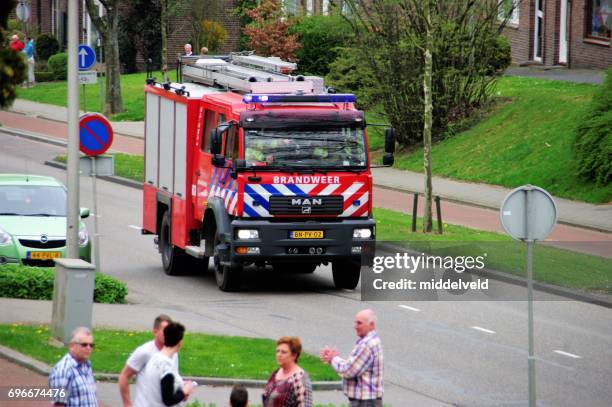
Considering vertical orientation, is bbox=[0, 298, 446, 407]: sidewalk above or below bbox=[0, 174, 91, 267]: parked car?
below

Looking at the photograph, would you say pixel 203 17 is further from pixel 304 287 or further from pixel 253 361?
pixel 253 361

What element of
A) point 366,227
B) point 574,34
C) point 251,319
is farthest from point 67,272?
point 574,34

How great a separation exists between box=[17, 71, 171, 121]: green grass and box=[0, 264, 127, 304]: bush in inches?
1148

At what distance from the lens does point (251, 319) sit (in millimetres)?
18484

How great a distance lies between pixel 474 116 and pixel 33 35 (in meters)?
34.8

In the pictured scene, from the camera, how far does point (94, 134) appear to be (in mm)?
21078

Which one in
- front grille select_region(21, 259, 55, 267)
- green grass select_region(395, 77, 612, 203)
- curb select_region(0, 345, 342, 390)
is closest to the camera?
curb select_region(0, 345, 342, 390)

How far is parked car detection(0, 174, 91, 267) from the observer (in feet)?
68.7

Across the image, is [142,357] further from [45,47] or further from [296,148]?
[45,47]

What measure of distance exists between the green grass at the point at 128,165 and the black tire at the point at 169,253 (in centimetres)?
1135

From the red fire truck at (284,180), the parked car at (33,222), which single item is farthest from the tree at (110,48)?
the red fire truck at (284,180)

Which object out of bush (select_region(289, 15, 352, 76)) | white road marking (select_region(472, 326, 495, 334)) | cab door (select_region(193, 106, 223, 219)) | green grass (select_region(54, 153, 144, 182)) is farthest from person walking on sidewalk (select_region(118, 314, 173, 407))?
bush (select_region(289, 15, 352, 76))

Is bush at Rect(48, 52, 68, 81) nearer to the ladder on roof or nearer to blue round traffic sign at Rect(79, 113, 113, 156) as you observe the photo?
the ladder on roof

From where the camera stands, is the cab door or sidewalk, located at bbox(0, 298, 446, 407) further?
the cab door
